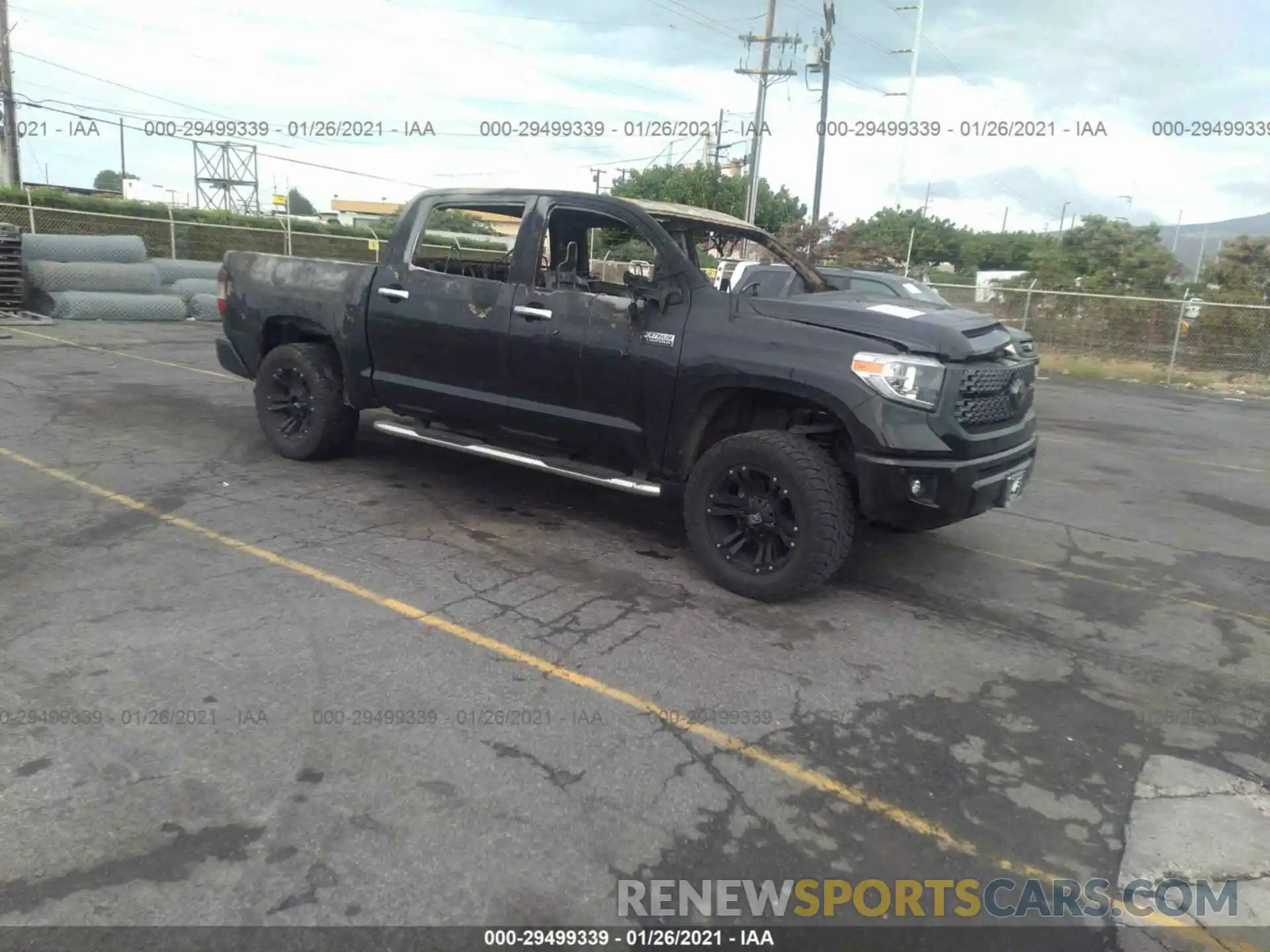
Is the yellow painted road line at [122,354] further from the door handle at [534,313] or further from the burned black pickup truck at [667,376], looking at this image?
the door handle at [534,313]

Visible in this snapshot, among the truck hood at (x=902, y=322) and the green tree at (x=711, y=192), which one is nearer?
the truck hood at (x=902, y=322)

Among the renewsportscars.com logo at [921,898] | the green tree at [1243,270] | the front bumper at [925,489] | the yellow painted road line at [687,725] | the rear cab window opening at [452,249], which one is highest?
the green tree at [1243,270]

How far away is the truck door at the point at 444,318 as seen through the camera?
18.0 ft

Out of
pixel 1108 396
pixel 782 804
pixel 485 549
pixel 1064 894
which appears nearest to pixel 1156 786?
pixel 1064 894

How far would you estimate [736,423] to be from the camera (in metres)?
4.94

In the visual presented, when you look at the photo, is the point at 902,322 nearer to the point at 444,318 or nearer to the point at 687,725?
the point at 687,725

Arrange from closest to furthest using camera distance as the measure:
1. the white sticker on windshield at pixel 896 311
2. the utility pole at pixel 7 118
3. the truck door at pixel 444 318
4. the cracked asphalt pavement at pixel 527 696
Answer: the cracked asphalt pavement at pixel 527 696 < the white sticker on windshield at pixel 896 311 < the truck door at pixel 444 318 < the utility pole at pixel 7 118

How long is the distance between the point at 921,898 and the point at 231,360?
20.6 ft

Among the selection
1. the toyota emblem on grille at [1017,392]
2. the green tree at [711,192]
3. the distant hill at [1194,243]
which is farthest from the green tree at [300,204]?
the toyota emblem on grille at [1017,392]

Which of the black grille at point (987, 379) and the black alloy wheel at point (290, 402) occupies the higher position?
the black grille at point (987, 379)

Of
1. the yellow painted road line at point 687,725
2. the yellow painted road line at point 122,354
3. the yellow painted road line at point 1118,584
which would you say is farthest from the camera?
the yellow painted road line at point 122,354

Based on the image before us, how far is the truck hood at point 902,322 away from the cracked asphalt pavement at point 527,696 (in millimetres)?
1379

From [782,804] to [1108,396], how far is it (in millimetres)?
14851

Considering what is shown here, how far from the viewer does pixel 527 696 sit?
3543mm
